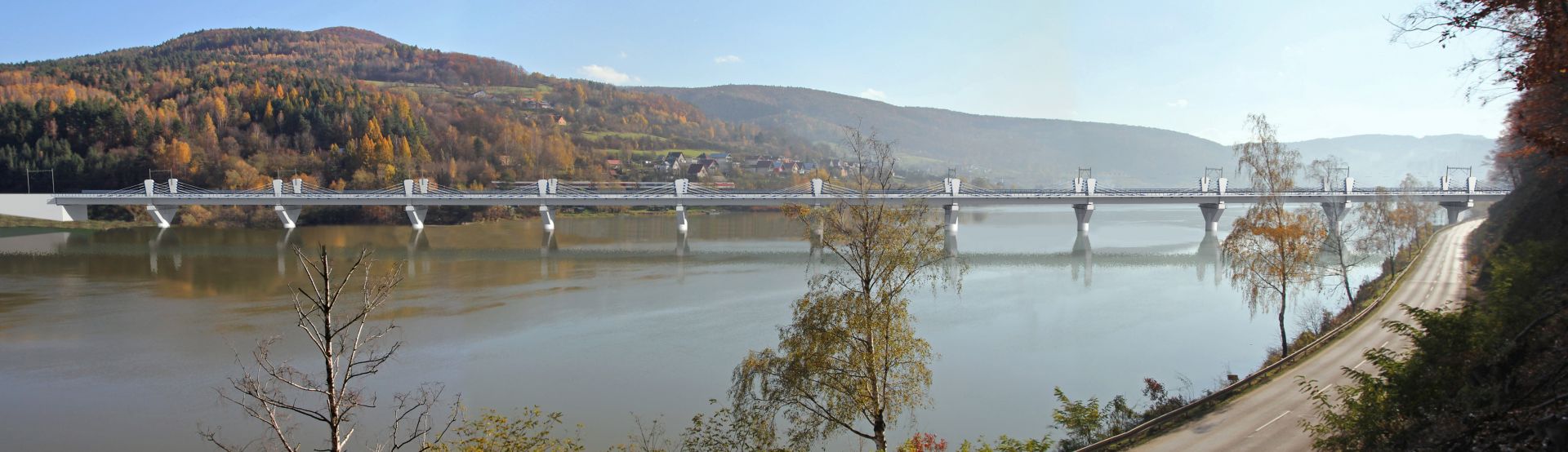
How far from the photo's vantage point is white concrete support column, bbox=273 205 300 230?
4494 centimetres

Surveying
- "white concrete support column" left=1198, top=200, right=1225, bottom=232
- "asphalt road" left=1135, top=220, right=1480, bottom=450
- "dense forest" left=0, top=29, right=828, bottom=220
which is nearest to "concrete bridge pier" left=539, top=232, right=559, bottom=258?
"dense forest" left=0, top=29, right=828, bottom=220

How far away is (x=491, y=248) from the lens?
3634cm

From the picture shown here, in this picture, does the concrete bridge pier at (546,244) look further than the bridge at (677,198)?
No

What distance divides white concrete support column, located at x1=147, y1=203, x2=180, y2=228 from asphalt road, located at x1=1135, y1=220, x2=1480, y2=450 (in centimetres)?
5340

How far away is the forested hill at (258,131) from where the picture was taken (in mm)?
52125

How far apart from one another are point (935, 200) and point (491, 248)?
2351 cm

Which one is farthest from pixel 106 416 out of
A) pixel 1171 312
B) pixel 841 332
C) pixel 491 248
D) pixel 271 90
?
pixel 271 90

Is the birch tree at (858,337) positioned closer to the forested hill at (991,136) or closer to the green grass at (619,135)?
the green grass at (619,135)

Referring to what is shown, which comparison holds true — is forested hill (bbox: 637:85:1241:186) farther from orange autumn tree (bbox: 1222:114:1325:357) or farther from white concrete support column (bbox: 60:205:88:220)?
orange autumn tree (bbox: 1222:114:1325:357)

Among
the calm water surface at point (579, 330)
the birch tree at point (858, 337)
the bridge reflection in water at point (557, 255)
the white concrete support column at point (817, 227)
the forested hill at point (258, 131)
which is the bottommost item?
the calm water surface at point (579, 330)

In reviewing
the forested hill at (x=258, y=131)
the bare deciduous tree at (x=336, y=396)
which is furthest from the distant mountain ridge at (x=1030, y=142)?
the bare deciduous tree at (x=336, y=396)

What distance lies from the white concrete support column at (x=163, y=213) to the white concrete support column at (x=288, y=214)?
6028 mm

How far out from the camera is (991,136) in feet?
577

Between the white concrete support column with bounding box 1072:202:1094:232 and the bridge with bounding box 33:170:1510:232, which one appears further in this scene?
the white concrete support column with bounding box 1072:202:1094:232
